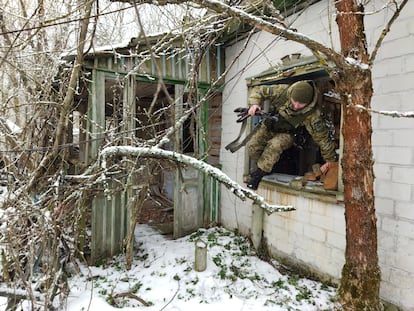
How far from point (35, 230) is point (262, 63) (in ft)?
11.5

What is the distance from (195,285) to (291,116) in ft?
8.12

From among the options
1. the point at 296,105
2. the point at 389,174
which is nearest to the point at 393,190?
the point at 389,174

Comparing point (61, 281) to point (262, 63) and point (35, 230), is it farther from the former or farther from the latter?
point (262, 63)

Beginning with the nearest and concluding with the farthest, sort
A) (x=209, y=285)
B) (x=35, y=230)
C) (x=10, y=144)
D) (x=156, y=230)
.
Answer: (x=35, y=230) → (x=209, y=285) → (x=10, y=144) → (x=156, y=230)

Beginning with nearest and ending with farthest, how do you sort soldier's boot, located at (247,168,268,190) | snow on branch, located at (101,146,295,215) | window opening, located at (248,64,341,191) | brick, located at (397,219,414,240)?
snow on branch, located at (101,146,295,215), brick, located at (397,219,414,240), soldier's boot, located at (247,168,268,190), window opening, located at (248,64,341,191)

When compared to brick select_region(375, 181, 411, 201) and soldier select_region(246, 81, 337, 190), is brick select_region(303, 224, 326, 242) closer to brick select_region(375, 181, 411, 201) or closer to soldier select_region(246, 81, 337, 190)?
soldier select_region(246, 81, 337, 190)

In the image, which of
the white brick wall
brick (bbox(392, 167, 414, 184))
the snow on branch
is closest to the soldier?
the white brick wall

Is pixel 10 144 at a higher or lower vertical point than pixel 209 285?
higher

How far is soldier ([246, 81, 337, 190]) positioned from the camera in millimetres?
3250

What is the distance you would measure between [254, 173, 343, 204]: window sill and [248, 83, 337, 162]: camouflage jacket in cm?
42

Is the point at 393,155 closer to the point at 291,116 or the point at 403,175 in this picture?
the point at 403,175

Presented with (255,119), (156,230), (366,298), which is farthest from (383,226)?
(156,230)

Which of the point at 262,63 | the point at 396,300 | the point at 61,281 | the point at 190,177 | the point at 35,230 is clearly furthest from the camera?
the point at 190,177

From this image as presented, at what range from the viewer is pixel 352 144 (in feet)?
6.35
